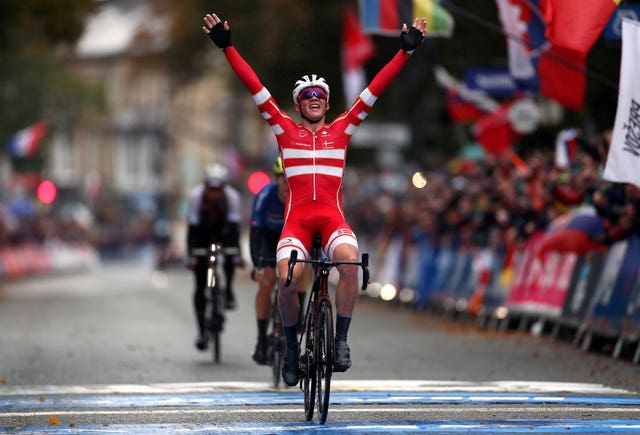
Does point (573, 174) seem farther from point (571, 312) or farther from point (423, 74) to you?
point (423, 74)

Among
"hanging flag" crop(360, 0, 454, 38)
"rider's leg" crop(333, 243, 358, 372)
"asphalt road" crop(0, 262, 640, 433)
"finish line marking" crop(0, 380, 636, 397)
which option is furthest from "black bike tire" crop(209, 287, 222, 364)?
"rider's leg" crop(333, 243, 358, 372)

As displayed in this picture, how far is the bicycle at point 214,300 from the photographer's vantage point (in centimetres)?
1590

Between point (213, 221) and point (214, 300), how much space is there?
2.64 feet

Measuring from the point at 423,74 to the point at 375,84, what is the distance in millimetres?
22885

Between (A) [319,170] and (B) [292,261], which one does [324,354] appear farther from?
(A) [319,170]

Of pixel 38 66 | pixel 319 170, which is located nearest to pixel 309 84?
pixel 319 170

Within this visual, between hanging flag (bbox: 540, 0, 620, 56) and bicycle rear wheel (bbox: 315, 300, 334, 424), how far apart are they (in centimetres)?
590

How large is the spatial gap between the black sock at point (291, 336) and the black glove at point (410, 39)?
210 cm

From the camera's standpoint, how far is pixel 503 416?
10406mm

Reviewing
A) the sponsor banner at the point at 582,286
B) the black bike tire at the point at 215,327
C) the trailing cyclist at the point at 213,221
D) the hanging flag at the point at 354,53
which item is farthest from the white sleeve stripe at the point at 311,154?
the hanging flag at the point at 354,53

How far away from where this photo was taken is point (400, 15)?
20.1 metres

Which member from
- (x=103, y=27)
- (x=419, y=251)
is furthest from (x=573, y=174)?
(x=103, y=27)

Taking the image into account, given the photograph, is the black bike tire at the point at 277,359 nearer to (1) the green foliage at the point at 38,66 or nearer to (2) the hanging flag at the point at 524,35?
(2) the hanging flag at the point at 524,35

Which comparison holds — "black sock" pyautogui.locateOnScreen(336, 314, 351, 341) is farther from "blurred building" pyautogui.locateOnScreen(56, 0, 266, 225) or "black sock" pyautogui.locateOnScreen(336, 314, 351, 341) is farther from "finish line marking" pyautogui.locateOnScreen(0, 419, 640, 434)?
"blurred building" pyautogui.locateOnScreen(56, 0, 266, 225)
